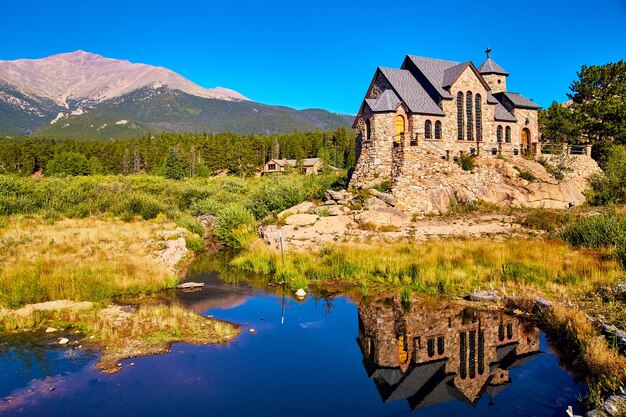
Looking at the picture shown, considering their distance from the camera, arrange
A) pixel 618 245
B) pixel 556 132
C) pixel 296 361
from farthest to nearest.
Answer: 1. pixel 556 132
2. pixel 618 245
3. pixel 296 361

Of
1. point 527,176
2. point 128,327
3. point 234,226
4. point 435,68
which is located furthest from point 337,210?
point 435,68

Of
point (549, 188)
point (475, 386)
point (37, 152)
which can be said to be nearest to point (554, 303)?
point (475, 386)

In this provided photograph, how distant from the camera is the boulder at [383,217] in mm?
29516

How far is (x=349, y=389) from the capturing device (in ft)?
38.1

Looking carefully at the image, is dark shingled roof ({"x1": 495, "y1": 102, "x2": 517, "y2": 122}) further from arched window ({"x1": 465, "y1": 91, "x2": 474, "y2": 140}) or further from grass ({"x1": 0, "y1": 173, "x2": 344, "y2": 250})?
grass ({"x1": 0, "y1": 173, "x2": 344, "y2": 250})

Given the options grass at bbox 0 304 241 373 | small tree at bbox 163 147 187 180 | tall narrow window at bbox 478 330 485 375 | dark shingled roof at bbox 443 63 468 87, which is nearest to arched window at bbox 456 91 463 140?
dark shingled roof at bbox 443 63 468 87

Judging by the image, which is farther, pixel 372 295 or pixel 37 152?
pixel 37 152

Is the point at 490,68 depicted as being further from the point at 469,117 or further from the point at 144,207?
the point at 144,207

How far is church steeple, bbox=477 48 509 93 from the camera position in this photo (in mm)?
45125

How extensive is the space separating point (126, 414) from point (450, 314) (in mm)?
10995

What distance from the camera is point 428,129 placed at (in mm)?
38188

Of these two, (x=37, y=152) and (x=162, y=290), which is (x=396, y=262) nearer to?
(x=162, y=290)

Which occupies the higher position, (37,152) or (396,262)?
(37,152)

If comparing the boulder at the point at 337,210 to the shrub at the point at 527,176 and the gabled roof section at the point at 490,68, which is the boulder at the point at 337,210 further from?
the gabled roof section at the point at 490,68
